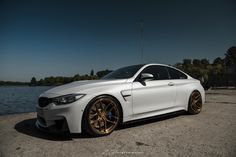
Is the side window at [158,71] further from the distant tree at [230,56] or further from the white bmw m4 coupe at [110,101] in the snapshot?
the distant tree at [230,56]

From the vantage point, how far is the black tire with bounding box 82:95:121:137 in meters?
3.38

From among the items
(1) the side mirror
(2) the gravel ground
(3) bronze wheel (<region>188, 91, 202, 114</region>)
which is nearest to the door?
(1) the side mirror

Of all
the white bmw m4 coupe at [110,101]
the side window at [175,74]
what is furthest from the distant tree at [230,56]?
the white bmw m4 coupe at [110,101]

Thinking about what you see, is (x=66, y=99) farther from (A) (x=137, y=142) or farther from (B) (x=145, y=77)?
(B) (x=145, y=77)

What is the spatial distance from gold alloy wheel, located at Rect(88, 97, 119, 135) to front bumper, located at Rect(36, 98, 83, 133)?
23cm

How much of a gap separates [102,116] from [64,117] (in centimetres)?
69

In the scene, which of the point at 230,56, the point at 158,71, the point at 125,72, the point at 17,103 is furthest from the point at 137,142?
the point at 230,56

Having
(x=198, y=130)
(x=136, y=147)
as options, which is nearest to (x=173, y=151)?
(x=136, y=147)

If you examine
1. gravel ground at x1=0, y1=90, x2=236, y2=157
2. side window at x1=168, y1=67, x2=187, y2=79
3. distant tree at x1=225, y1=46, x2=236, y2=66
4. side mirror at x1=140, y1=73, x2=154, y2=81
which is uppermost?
distant tree at x1=225, y1=46, x2=236, y2=66

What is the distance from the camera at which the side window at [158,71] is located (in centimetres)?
470

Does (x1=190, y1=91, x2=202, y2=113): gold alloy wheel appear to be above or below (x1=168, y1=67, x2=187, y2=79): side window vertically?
below

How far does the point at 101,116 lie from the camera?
357cm

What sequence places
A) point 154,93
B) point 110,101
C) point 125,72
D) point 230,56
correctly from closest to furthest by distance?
point 110,101 → point 154,93 → point 125,72 → point 230,56

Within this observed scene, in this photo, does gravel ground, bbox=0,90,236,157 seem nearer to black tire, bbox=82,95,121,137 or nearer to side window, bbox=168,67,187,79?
black tire, bbox=82,95,121,137
